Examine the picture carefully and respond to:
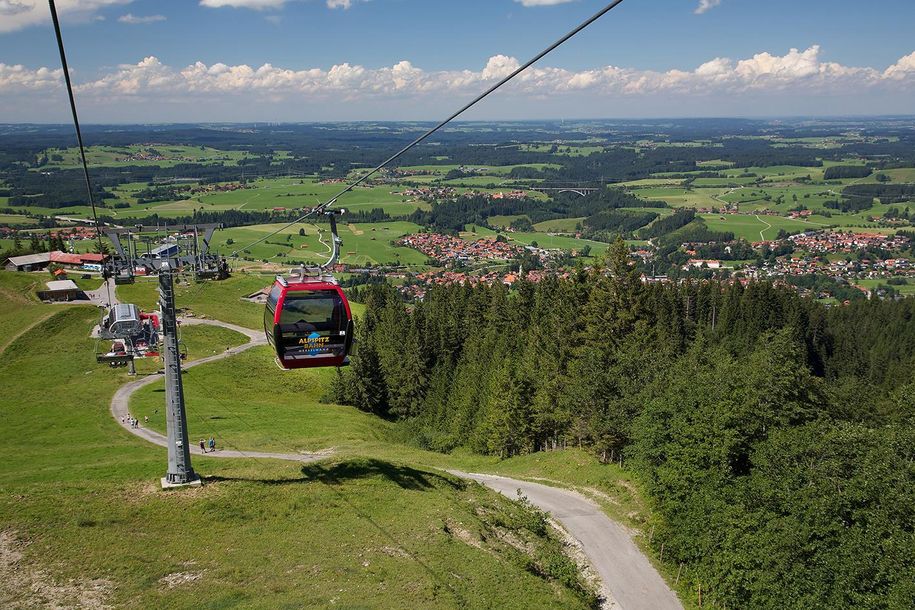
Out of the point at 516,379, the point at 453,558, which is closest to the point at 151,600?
the point at 453,558

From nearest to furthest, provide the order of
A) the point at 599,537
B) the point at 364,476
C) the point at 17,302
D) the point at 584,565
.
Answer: the point at 584,565
the point at 364,476
the point at 599,537
the point at 17,302

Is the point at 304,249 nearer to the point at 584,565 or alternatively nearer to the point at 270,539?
the point at 584,565

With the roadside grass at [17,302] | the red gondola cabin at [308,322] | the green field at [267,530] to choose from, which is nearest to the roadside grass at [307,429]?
the green field at [267,530]

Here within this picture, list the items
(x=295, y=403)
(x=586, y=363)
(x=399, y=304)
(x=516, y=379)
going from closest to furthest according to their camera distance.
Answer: (x=586, y=363) → (x=516, y=379) → (x=295, y=403) → (x=399, y=304)

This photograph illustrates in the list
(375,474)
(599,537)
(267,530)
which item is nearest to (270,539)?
(267,530)

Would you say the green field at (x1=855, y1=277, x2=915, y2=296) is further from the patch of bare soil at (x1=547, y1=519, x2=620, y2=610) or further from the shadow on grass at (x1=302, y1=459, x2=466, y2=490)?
the shadow on grass at (x1=302, y1=459, x2=466, y2=490)

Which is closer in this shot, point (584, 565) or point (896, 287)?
point (584, 565)

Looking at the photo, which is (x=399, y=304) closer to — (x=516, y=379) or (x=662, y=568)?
(x=516, y=379)
